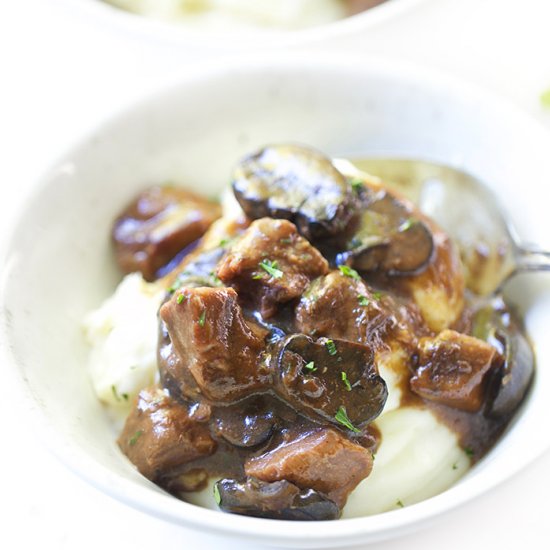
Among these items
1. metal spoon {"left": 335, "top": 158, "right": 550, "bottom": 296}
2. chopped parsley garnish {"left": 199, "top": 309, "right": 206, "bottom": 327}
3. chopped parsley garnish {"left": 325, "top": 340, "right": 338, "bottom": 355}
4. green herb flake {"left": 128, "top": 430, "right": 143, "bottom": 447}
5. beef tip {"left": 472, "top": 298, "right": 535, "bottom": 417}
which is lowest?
green herb flake {"left": 128, "top": 430, "right": 143, "bottom": 447}

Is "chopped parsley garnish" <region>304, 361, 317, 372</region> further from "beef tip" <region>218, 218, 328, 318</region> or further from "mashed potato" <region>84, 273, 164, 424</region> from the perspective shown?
"mashed potato" <region>84, 273, 164, 424</region>

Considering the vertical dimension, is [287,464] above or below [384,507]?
above

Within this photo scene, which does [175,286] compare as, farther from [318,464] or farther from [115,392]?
[318,464]

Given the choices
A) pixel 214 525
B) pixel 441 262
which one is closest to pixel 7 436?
pixel 214 525

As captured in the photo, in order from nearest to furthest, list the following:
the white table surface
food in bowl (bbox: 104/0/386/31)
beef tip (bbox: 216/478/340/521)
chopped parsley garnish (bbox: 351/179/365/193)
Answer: beef tip (bbox: 216/478/340/521), chopped parsley garnish (bbox: 351/179/365/193), the white table surface, food in bowl (bbox: 104/0/386/31)

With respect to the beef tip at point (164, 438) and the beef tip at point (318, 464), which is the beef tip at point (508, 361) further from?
the beef tip at point (164, 438)

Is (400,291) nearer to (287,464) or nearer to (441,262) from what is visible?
(441,262)

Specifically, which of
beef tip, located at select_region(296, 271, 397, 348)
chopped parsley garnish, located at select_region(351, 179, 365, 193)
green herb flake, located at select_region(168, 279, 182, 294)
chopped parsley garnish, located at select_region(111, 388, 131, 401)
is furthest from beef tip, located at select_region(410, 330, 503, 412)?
chopped parsley garnish, located at select_region(111, 388, 131, 401)
